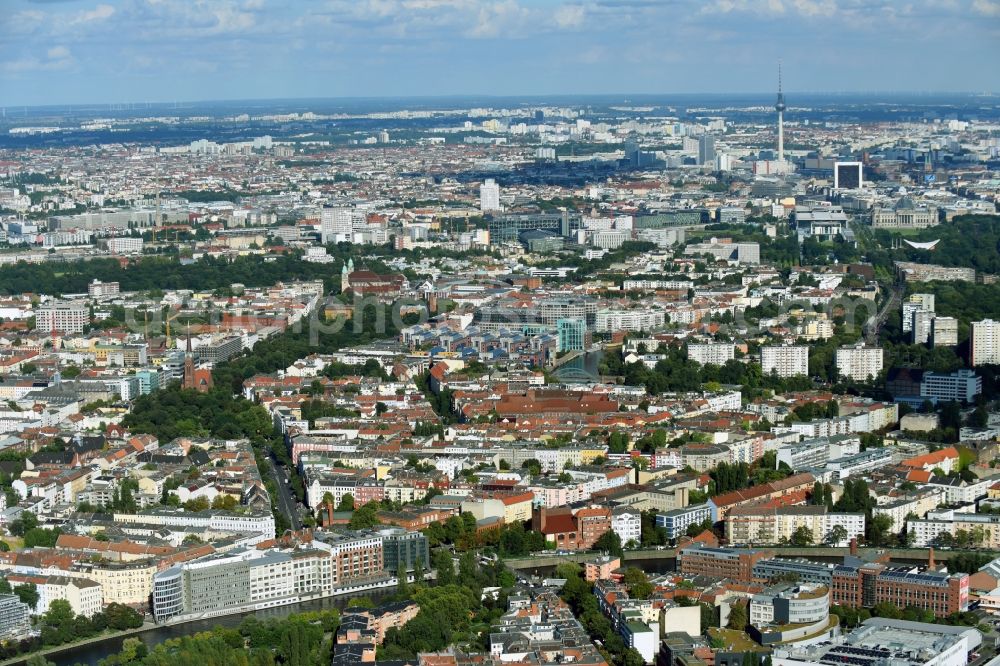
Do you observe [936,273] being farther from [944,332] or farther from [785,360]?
[785,360]

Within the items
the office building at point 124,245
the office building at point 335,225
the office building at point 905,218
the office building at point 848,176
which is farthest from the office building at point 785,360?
the office building at point 848,176

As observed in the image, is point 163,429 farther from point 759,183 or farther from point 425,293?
point 759,183

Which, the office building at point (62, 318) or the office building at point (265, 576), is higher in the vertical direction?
the office building at point (265, 576)

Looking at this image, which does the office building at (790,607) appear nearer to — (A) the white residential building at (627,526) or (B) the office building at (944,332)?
(A) the white residential building at (627,526)

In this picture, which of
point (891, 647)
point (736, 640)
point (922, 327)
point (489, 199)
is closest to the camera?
point (891, 647)

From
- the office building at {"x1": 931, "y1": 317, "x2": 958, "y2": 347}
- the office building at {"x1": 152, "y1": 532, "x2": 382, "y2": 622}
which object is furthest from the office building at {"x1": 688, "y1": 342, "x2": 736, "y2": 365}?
the office building at {"x1": 152, "y1": 532, "x2": 382, "y2": 622}

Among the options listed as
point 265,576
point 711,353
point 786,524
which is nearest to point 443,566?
point 265,576
